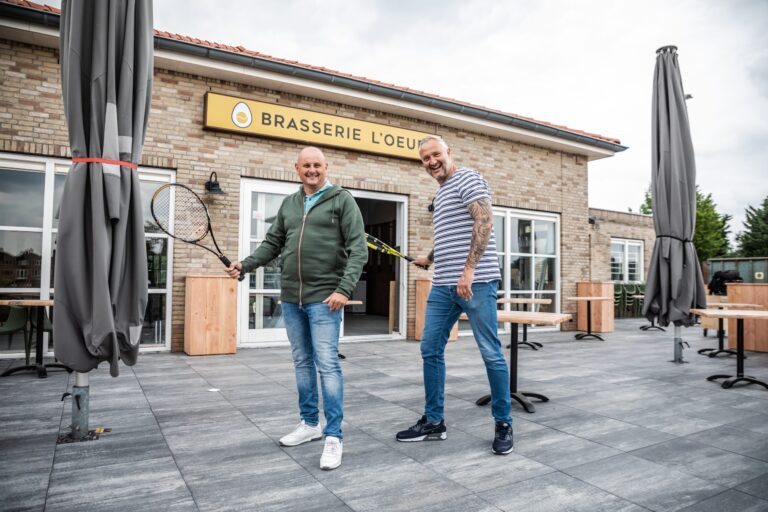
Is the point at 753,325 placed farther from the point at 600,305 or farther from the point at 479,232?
the point at 479,232

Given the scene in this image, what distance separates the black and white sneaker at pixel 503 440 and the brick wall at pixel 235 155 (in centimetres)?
537

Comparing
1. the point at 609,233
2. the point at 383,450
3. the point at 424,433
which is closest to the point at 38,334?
the point at 383,450

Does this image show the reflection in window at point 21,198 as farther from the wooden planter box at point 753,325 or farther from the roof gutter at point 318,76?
the wooden planter box at point 753,325

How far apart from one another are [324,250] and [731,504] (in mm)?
2424

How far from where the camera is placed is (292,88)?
7641 mm

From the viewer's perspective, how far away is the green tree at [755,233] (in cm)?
2928

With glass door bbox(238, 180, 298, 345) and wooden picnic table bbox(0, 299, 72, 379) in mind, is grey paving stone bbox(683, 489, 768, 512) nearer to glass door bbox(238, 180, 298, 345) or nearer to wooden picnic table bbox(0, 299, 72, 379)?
wooden picnic table bbox(0, 299, 72, 379)

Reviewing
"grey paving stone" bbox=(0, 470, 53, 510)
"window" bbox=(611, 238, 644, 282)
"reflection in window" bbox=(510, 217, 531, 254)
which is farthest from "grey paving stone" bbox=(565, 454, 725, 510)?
"window" bbox=(611, 238, 644, 282)

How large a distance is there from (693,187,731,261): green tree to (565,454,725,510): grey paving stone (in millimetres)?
30644

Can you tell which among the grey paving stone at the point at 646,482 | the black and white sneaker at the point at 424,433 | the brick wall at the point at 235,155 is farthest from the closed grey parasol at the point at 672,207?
the black and white sneaker at the point at 424,433

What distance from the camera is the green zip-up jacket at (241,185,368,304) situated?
113 inches

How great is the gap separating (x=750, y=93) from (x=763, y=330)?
14257 millimetres

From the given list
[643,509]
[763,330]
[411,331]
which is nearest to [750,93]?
[763,330]

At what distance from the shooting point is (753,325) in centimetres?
788
